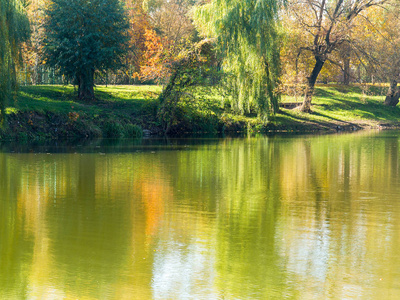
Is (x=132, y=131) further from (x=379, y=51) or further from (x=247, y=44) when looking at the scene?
(x=379, y=51)

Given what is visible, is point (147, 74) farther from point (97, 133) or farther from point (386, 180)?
point (386, 180)

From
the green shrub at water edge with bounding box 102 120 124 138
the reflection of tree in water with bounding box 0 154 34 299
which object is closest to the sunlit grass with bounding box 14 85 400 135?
the green shrub at water edge with bounding box 102 120 124 138

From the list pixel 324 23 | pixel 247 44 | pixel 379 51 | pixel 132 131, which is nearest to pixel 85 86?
pixel 132 131

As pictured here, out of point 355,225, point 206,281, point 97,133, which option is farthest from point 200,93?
point 206,281

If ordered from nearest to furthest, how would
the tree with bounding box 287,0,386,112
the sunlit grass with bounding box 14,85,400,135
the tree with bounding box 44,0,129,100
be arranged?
the sunlit grass with bounding box 14,85,400,135
the tree with bounding box 44,0,129,100
the tree with bounding box 287,0,386,112

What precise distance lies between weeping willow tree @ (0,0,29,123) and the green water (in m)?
5.78

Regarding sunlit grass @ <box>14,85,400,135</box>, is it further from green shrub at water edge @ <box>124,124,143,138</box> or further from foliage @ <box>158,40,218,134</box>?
green shrub at water edge @ <box>124,124,143,138</box>

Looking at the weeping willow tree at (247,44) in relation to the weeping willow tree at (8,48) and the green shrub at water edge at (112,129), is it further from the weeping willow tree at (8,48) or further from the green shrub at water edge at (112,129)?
the weeping willow tree at (8,48)

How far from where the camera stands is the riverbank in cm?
2628

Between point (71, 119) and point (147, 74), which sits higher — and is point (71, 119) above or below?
below

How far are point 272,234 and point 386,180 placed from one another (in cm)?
628

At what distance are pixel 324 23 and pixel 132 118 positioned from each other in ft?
51.8

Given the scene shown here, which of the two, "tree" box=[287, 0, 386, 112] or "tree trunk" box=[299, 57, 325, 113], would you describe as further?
"tree trunk" box=[299, 57, 325, 113]

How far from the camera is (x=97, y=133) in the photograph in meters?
27.6
